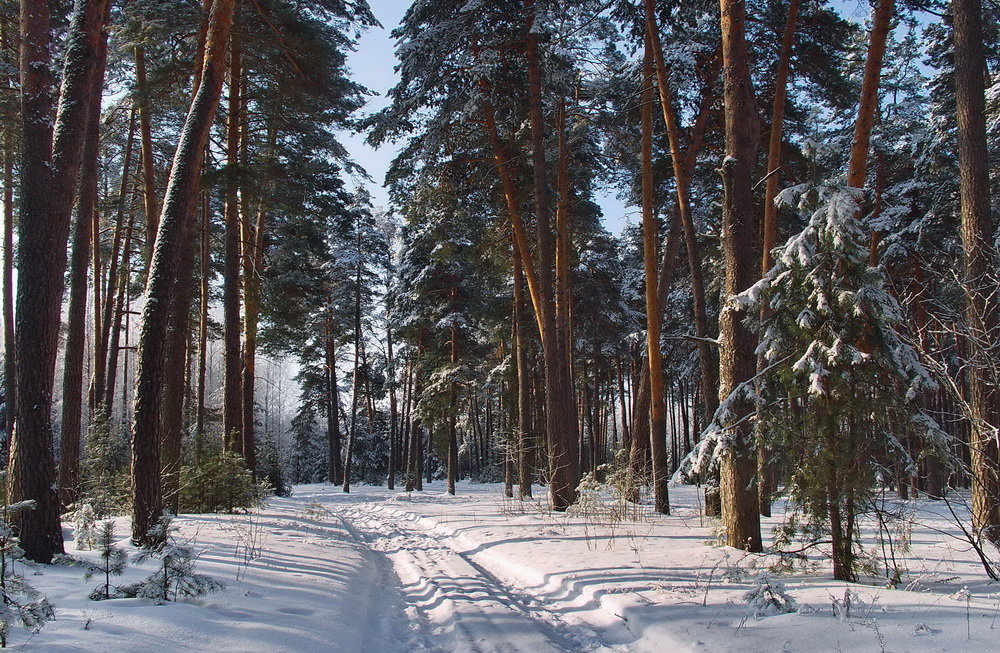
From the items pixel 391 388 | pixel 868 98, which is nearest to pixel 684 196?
pixel 868 98

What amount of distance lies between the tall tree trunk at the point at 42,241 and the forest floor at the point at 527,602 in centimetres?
66

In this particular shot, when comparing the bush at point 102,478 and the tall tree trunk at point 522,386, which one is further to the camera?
the tall tree trunk at point 522,386

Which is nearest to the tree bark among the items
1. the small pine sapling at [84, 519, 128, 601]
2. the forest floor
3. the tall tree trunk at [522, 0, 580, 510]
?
the tall tree trunk at [522, 0, 580, 510]

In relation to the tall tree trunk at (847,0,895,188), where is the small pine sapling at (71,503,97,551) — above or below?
below

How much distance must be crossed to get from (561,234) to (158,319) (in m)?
9.24

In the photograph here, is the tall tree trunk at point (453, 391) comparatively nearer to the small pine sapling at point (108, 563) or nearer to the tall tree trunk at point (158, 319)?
the tall tree trunk at point (158, 319)

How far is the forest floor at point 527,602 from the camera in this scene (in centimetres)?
375

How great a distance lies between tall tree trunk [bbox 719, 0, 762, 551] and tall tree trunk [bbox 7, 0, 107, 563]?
6649 millimetres

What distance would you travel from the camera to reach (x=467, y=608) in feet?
17.0

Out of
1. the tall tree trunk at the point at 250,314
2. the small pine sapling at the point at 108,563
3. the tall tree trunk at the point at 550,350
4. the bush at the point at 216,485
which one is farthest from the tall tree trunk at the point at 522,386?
the small pine sapling at the point at 108,563

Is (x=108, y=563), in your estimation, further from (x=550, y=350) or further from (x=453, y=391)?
(x=453, y=391)

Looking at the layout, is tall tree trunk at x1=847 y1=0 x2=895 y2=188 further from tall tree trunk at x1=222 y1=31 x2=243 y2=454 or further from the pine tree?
tall tree trunk at x1=222 y1=31 x2=243 y2=454

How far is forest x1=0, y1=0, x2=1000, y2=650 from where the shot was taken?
5254 mm

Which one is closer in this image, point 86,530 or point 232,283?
point 86,530
